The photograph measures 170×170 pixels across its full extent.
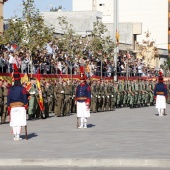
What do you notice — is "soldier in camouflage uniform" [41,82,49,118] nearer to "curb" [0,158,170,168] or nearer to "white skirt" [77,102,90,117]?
"white skirt" [77,102,90,117]

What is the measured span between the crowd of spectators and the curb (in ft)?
60.5

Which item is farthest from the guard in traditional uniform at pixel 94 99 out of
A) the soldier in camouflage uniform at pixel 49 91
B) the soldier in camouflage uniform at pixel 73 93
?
the soldier in camouflage uniform at pixel 49 91

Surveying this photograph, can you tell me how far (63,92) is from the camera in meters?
38.0

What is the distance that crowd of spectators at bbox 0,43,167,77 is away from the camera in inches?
1474

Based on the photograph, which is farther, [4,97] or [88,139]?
[4,97]

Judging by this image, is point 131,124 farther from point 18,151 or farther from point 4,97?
point 18,151

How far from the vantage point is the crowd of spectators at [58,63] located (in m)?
37.4

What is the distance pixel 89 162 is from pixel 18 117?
583cm

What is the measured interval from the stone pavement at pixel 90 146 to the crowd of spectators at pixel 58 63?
25.5 ft

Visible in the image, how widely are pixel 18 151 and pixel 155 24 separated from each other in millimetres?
109545

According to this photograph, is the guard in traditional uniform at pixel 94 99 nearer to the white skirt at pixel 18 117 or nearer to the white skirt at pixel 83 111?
the white skirt at pixel 83 111

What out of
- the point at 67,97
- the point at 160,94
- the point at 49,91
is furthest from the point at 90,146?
the point at 67,97

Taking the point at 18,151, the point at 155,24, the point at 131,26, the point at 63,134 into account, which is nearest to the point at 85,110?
the point at 63,134

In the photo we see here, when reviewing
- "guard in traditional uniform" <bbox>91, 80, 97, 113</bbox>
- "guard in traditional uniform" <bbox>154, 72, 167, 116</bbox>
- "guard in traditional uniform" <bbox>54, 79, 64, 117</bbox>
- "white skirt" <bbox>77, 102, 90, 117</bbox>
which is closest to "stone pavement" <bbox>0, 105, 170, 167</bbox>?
"white skirt" <bbox>77, 102, 90, 117</bbox>
